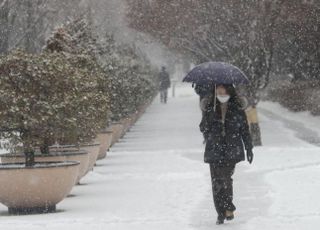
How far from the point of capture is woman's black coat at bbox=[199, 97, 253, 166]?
9.71 m

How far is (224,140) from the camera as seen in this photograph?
32.2 feet

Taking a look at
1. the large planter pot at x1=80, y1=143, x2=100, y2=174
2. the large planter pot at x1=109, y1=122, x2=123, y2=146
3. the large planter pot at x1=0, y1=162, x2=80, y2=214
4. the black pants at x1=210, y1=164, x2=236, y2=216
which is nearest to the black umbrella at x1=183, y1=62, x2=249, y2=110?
the black pants at x1=210, y1=164, x2=236, y2=216

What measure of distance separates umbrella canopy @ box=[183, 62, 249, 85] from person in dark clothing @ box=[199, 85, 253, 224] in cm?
12

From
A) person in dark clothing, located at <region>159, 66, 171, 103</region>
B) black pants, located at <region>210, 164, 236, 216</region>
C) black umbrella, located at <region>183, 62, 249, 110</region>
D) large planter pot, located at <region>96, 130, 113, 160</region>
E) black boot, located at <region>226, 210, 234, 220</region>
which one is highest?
black umbrella, located at <region>183, 62, 249, 110</region>

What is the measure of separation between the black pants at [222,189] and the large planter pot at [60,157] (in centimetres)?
366

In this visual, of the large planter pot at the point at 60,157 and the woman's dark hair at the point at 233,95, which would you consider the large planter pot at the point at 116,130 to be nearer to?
the large planter pot at the point at 60,157

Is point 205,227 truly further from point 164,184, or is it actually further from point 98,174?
point 98,174

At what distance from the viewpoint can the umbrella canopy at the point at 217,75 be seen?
1009cm

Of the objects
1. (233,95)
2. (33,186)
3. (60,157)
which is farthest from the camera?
(60,157)

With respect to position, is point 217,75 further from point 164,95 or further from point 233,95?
point 164,95

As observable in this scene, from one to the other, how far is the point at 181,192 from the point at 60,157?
1.86 m

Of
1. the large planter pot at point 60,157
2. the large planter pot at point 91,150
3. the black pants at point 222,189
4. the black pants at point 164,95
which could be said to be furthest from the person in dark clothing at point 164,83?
the black pants at point 222,189

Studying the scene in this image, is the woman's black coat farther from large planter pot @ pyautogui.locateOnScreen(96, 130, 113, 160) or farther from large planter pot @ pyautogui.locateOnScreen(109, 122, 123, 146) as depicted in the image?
large planter pot @ pyautogui.locateOnScreen(109, 122, 123, 146)

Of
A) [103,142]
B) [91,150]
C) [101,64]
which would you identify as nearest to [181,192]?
[91,150]
